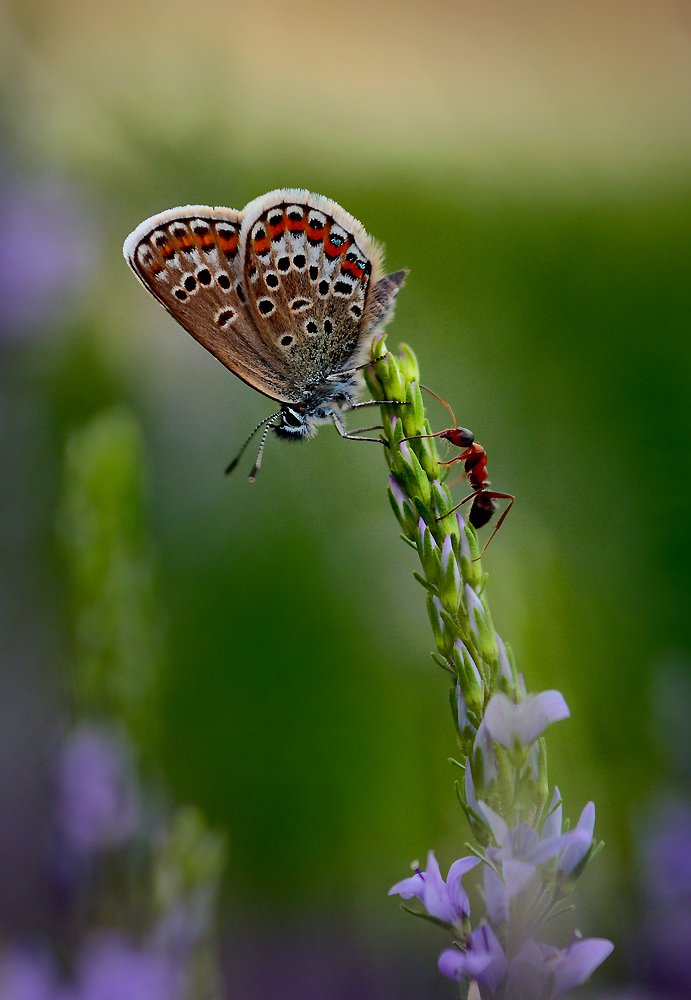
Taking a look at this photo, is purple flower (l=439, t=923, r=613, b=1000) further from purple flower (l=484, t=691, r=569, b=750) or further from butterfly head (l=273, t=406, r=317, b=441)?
butterfly head (l=273, t=406, r=317, b=441)

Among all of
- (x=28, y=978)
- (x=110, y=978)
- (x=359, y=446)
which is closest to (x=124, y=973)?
(x=110, y=978)

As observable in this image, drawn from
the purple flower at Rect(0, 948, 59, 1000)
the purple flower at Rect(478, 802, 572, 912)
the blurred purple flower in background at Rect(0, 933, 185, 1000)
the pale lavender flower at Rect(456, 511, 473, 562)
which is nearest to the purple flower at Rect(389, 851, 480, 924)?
the purple flower at Rect(478, 802, 572, 912)

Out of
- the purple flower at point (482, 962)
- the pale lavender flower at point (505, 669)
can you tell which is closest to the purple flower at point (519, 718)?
the pale lavender flower at point (505, 669)

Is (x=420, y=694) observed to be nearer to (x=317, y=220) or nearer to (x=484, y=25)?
(x=317, y=220)

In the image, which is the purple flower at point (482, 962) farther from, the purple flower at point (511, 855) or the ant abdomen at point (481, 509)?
the ant abdomen at point (481, 509)

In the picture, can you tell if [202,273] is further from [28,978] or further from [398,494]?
[28,978]
